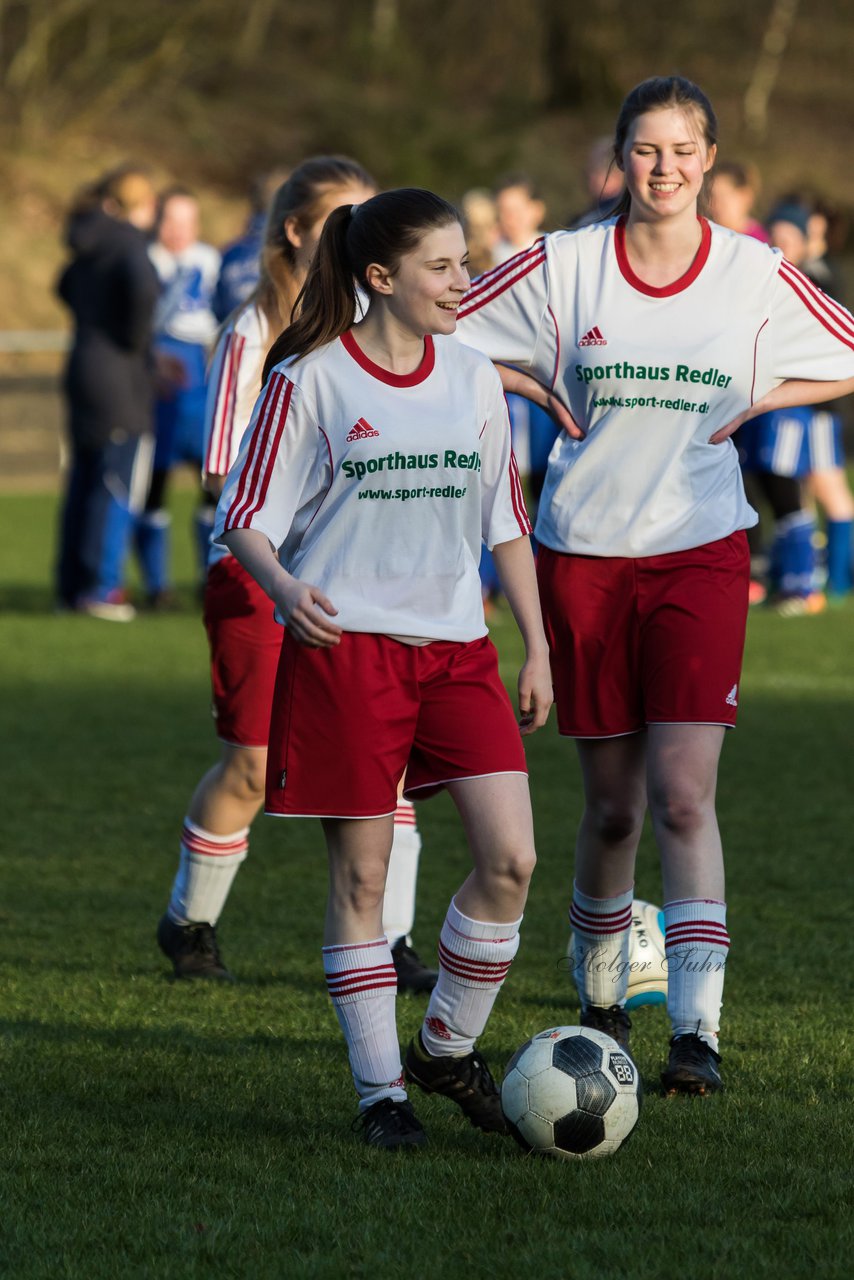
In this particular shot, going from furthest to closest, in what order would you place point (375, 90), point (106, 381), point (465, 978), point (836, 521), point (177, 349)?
1. point (375, 90)
2. point (177, 349)
3. point (836, 521)
4. point (106, 381)
5. point (465, 978)

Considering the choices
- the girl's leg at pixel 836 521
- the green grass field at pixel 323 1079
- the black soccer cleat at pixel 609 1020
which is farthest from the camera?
the girl's leg at pixel 836 521

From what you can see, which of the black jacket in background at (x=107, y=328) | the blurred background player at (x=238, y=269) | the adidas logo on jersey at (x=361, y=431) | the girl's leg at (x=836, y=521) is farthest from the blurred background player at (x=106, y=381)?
the adidas logo on jersey at (x=361, y=431)

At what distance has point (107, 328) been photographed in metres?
11.9

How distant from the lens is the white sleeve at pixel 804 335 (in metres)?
4.25

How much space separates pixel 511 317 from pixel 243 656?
1.19m

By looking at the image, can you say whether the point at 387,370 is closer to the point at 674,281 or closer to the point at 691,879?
the point at 674,281

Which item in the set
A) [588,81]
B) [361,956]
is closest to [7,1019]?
[361,956]

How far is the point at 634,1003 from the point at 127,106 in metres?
34.8

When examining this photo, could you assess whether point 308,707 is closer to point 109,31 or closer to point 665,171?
point 665,171

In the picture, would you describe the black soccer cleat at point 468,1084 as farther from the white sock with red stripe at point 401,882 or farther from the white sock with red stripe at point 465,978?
the white sock with red stripe at point 401,882

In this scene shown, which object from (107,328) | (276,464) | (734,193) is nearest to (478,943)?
(276,464)

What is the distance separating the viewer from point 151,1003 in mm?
4805

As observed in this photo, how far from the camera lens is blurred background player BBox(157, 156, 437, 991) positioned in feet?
15.9

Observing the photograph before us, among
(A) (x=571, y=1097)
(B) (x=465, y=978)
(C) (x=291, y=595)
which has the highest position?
(C) (x=291, y=595)
